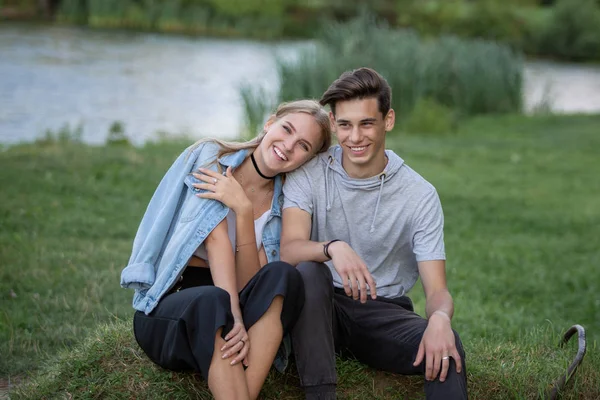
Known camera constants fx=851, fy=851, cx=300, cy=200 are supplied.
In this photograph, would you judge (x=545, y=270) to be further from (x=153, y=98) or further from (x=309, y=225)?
(x=153, y=98)

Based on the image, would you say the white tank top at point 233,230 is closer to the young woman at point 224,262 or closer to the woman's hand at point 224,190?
the young woman at point 224,262

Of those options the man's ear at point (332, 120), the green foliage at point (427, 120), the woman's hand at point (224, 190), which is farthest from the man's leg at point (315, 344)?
the green foliage at point (427, 120)

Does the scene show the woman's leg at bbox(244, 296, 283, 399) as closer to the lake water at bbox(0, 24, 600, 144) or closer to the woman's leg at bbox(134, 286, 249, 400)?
the woman's leg at bbox(134, 286, 249, 400)

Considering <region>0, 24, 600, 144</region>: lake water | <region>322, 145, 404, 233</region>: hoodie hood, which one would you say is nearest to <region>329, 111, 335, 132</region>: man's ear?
<region>322, 145, 404, 233</region>: hoodie hood

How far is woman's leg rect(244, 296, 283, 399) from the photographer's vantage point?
10.4ft

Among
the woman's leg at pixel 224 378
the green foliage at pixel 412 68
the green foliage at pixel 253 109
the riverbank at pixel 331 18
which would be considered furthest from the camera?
the riverbank at pixel 331 18

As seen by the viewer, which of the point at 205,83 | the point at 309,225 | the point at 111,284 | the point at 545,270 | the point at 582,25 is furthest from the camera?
the point at 582,25

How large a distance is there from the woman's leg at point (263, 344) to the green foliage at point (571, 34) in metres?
31.4

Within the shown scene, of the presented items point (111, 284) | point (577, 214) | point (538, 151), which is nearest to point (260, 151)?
point (111, 284)

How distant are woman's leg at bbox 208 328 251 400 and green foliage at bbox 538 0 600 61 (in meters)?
31.5

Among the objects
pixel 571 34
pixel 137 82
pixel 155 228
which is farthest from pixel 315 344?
pixel 571 34

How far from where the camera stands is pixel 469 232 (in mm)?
7641

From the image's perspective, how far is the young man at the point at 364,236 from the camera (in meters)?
3.34

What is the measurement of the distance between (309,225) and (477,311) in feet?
7.39
